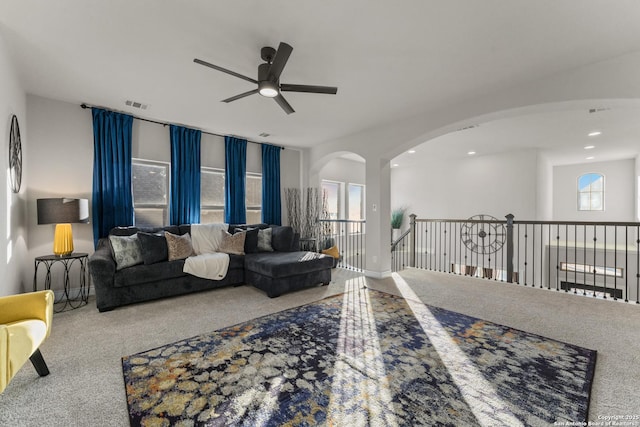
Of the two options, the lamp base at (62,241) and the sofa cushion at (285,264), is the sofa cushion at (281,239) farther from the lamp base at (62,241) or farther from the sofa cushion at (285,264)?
the lamp base at (62,241)

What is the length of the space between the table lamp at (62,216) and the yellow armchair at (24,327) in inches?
62.8

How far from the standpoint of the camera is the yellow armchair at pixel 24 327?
1.52 meters

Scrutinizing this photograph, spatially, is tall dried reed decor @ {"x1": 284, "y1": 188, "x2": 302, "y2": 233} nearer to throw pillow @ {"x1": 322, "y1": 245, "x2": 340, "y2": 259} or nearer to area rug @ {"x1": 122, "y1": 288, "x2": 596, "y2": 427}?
throw pillow @ {"x1": 322, "y1": 245, "x2": 340, "y2": 259}

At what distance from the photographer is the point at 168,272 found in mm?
3684

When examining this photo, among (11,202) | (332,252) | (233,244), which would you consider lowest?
(332,252)

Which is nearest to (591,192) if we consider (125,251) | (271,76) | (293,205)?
(293,205)

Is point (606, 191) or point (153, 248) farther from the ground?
point (606, 191)

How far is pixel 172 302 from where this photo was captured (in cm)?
358

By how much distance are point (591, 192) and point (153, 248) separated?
35.8ft

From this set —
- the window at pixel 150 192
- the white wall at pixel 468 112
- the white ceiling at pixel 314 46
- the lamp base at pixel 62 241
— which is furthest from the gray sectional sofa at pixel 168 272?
the white ceiling at pixel 314 46

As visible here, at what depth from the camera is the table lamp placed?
3127 millimetres

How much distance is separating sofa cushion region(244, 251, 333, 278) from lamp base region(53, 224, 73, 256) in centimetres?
210

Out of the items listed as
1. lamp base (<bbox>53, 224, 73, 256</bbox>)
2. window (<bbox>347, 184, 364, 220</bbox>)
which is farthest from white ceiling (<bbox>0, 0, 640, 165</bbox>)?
window (<bbox>347, 184, 364, 220</bbox>)

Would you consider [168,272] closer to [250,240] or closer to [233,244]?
[233,244]
